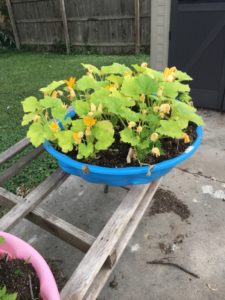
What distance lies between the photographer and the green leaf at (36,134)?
1000 millimetres

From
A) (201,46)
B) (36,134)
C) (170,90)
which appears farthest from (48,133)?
(201,46)

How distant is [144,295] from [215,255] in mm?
495

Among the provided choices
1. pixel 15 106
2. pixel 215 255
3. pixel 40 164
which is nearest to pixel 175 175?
pixel 215 255

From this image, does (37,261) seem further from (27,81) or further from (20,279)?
(27,81)

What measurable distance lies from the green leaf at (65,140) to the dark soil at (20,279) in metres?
0.40

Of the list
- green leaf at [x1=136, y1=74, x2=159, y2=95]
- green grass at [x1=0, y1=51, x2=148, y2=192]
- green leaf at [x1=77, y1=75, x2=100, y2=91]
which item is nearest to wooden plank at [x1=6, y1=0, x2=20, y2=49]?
green grass at [x1=0, y1=51, x2=148, y2=192]

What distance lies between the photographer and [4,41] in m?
7.99

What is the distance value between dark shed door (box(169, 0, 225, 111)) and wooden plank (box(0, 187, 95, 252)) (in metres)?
2.61

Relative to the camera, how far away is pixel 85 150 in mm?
973

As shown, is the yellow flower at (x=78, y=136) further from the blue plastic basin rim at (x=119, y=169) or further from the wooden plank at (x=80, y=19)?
the wooden plank at (x=80, y=19)

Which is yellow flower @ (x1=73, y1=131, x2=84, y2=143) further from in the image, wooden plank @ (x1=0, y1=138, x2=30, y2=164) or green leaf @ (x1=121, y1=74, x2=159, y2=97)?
wooden plank @ (x1=0, y1=138, x2=30, y2=164)

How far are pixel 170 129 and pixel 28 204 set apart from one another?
0.64 metres

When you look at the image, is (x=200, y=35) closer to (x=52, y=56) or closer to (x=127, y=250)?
(x=127, y=250)

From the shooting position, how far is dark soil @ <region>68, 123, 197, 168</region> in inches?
40.3
